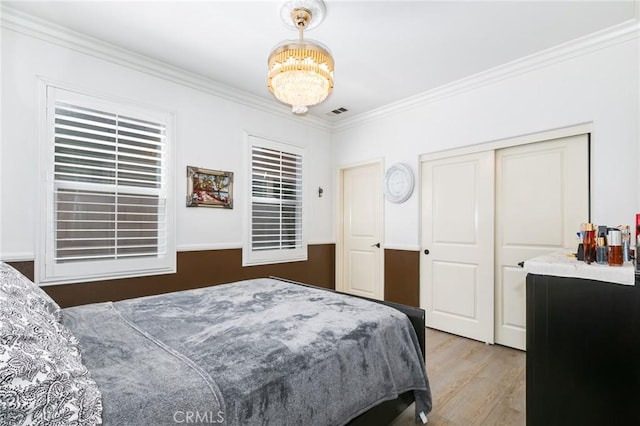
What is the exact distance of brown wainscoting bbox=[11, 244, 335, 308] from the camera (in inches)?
101

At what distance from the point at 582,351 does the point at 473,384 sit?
1.05 metres

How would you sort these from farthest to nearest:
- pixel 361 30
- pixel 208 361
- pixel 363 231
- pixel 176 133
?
pixel 363 231
pixel 176 133
pixel 361 30
pixel 208 361

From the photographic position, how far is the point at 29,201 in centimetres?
239

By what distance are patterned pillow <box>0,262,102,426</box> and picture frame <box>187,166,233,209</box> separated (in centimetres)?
226

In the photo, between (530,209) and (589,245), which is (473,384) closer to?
(589,245)

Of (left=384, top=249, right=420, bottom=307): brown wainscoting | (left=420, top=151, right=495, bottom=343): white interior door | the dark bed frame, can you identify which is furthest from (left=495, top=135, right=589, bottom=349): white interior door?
the dark bed frame

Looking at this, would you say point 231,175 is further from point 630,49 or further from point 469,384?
point 630,49

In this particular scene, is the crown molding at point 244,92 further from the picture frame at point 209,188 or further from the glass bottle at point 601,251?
the glass bottle at point 601,251

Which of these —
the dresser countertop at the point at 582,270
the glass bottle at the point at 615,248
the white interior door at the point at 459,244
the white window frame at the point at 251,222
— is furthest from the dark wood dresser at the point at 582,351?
the white window frame at the point at 251,222

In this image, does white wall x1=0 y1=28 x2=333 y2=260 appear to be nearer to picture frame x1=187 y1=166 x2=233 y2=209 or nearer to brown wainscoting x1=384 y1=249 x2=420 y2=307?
picture frame x1=187 y1=166 x2=233 y2=209

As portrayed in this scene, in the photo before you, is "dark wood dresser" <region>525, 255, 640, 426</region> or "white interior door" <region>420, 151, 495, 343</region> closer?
"dark wood dresser" <region>525, 255, 640, 426</region>

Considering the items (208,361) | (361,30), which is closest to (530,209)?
(361,30)

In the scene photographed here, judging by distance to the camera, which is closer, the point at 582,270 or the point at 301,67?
the point at 582,270

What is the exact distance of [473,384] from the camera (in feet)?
7.67
